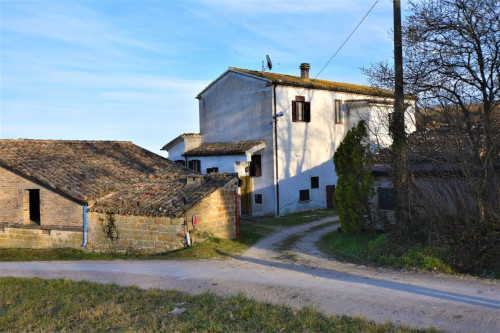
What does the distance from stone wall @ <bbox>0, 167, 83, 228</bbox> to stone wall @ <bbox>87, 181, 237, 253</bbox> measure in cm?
99

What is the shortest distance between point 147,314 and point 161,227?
6.09 metres

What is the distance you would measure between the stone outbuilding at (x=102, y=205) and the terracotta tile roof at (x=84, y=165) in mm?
40

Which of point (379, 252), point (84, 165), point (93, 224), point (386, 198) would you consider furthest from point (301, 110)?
point (93, 224)

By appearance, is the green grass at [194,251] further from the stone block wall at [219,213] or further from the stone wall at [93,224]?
the stone block wall at [219,213]

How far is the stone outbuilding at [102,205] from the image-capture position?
46.3 feet

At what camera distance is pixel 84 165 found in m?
18.5

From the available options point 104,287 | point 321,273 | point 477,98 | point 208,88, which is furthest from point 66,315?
point 208,88

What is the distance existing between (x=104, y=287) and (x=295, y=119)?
16.1 m

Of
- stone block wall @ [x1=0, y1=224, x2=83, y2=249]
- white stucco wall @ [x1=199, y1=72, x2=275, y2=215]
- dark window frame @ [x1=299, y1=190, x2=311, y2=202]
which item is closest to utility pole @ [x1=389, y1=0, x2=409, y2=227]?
white stucco wall @ [x1=199, y1=72, x2=275, y2=215]

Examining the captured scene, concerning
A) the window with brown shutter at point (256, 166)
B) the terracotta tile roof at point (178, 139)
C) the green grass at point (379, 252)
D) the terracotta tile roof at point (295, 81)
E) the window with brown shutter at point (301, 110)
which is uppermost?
the terracotta tile roof at point (295, 81)

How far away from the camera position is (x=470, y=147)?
10906mm

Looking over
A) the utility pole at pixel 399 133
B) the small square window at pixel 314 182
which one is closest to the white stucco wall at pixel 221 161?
the small square window at pixel 314 182

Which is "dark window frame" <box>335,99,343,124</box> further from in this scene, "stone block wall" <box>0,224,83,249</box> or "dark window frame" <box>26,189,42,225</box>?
"dark window frame" <box>26,189,42,225</box>

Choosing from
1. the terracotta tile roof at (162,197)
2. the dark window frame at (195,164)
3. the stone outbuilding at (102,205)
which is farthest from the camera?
the dark window frame at (195,164)
